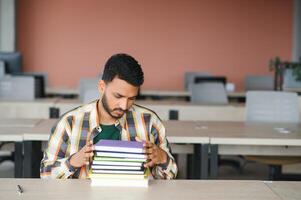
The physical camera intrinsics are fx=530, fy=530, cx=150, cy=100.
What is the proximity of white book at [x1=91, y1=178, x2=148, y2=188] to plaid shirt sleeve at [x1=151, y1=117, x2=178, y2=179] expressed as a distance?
0.85ft

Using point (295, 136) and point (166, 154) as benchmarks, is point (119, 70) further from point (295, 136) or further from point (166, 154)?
point (295, 136)

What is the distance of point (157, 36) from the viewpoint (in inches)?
375

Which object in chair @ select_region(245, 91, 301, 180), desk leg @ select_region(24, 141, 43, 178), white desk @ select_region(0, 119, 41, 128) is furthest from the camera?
chair @ select_region(245, 91, 301, 180)

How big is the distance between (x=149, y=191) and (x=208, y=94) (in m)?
3.96

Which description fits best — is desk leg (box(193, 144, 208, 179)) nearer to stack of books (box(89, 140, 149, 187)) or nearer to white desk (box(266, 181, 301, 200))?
white desk (box(266, 181, 301, 200))

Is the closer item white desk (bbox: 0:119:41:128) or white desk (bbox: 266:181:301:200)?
white desk (bbox: 266:181:301:200)

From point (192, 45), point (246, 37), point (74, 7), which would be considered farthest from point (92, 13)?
point (246, 37)

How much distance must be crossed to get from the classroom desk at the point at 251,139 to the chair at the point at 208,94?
68.6 inches

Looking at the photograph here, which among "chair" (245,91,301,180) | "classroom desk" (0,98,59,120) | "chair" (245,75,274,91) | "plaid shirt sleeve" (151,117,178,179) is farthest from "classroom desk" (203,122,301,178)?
"chair" (245,75,274,91)

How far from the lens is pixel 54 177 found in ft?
7.52

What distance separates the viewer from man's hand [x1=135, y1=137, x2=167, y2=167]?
2.14 m

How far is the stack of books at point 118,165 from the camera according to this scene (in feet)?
6.59

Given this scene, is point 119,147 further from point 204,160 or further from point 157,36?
point 157,36

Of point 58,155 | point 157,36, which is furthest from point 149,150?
point 157,36
